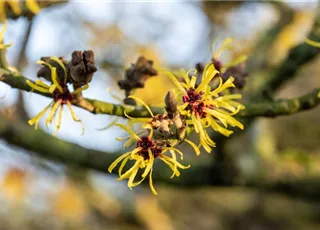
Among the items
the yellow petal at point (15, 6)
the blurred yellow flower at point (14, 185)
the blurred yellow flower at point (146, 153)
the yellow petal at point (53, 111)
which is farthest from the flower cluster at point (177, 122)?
the blurred yellow flower at point (14, 185)

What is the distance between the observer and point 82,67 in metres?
0.79

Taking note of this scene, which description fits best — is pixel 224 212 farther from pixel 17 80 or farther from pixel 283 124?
pixel 17 80

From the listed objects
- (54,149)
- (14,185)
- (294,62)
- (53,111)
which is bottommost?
(14,185)

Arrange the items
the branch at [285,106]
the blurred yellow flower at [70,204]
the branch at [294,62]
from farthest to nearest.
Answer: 1. the blurred yellow flower at [70,204]
2. the branch at [294,62]
3. the branch at [285,106]

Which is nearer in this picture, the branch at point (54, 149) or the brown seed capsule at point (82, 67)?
the brown seed capsule at point (82, 67)

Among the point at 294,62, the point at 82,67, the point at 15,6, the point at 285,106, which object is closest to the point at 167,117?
the point at 82,67

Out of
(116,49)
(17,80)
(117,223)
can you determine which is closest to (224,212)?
(117,223)

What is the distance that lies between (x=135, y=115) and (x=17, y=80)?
186 mm

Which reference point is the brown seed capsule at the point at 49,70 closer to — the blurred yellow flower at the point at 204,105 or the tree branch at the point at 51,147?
the blurred yellow flower at the point at 204,105

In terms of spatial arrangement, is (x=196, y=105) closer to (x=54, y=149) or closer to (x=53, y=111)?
(x=53, y=111)

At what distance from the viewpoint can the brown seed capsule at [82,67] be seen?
791 millimetres

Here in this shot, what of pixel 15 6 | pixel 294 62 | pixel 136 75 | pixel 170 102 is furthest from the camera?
pixel 294 62

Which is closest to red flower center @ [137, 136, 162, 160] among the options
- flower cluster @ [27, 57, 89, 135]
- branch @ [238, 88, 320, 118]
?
flower cluster @ [27, 57, 89, 135]

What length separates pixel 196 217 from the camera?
406 centimetres
